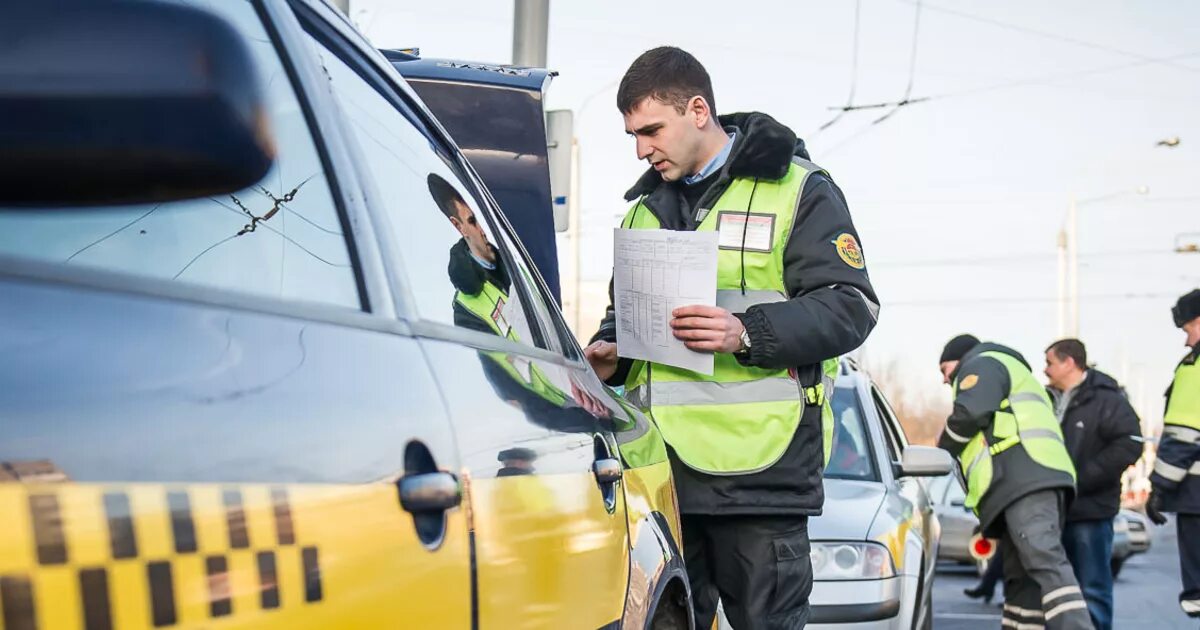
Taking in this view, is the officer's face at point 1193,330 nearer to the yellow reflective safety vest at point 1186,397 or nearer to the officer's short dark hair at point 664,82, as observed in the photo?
the yellow reflective safety vest at point 1186,397

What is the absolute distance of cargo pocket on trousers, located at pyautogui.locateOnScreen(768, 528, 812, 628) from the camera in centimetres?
392

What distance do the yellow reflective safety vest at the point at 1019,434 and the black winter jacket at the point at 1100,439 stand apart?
1.53 metres

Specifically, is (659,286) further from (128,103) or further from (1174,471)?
(1174,471)

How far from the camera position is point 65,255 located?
1415mm

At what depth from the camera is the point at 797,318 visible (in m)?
3.84

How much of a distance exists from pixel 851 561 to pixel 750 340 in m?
2.82

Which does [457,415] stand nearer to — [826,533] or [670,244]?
[670,244]

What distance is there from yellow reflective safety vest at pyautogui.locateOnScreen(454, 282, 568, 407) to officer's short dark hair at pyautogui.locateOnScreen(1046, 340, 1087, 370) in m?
8.31

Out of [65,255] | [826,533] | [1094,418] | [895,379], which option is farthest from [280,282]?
[895,379]

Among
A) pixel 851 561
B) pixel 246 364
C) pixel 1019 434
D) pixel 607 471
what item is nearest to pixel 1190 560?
pixel 1019 434

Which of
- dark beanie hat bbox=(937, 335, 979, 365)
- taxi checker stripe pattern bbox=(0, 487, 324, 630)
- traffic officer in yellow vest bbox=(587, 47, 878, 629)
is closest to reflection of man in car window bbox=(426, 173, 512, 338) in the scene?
taxi checker stripe pattern bbox=(0, 487, 324, 630)

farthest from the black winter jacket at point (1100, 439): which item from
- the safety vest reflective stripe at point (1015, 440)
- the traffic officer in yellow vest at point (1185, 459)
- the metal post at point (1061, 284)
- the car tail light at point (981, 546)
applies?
the metal post at point (1061, 284)

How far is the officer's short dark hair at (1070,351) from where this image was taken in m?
10.4

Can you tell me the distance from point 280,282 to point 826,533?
506 centimetres
